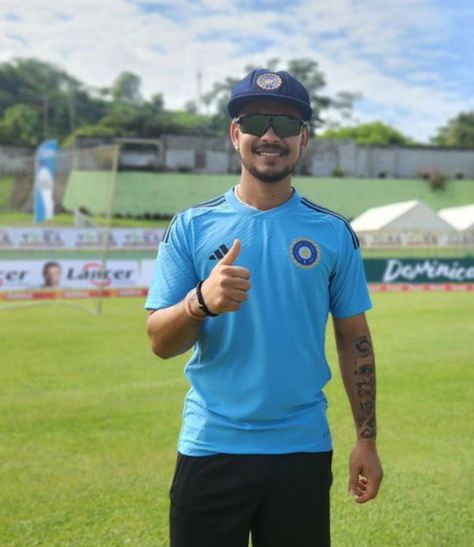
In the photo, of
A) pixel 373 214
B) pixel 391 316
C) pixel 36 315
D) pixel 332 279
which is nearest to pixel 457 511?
pixel 332 279

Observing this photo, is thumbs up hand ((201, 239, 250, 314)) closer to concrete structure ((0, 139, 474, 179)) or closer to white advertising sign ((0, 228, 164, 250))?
white advertising sign ((0, 228, 164, 250))

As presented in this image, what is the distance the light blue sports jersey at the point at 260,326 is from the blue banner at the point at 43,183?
50.1 feet

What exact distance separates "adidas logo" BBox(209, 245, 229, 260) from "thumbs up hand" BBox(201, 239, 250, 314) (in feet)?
0.75

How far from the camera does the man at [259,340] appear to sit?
7.72ft

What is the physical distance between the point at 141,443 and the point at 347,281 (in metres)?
4.09

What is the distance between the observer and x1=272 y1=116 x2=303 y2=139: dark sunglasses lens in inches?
97.4

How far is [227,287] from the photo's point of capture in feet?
6.84

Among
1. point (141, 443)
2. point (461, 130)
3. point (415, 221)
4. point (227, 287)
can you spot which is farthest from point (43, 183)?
point (461, 130)

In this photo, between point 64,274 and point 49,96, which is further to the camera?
point 49,96

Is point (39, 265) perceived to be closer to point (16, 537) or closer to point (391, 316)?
point (391, 316)

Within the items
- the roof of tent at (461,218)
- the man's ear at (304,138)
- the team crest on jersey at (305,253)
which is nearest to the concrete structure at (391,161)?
the roof of tent at (461,218)

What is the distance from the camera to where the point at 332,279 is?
2.51 meters

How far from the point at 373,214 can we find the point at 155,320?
3689 cm

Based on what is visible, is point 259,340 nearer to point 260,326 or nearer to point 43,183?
point 260,326
